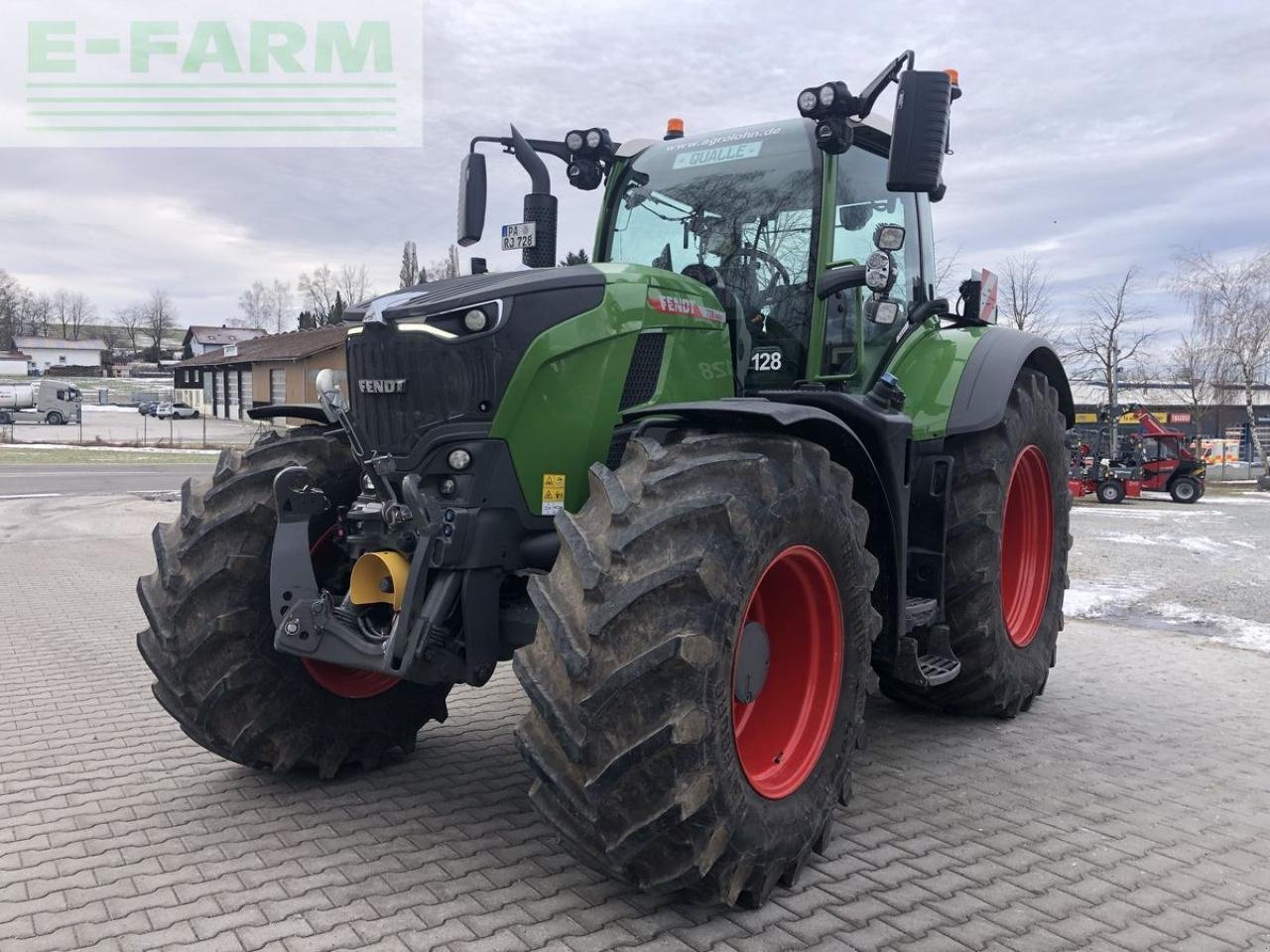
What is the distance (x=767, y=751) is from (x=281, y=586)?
1809 millimetres

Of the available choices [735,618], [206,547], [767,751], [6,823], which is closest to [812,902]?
[767,751]

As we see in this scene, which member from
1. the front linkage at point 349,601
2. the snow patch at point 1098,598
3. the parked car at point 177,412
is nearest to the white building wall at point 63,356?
the parked car at point 177,412

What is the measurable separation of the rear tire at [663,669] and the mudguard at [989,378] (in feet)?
6.38

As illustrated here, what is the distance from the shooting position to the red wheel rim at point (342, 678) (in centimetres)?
403

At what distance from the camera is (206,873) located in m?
3.37

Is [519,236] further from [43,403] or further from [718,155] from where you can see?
[43,403]

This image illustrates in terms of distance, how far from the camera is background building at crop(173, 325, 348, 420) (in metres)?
47.3

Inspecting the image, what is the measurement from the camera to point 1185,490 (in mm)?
23109

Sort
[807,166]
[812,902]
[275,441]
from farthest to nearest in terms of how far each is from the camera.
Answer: [807,166] < [275,441] < [812,902]

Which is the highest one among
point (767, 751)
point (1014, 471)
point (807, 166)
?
point (807, 166)

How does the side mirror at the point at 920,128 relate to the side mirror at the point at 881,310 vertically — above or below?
above

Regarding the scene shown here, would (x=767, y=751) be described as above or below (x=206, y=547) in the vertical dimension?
below

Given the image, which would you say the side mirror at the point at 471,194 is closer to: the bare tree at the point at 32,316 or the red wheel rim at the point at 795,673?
the red wheel rim at the point at 795,673

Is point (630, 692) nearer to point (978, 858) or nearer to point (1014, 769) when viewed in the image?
point (978, 858)
